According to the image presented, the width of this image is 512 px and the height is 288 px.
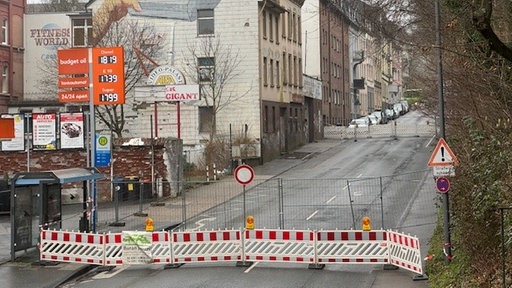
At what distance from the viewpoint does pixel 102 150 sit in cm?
2683

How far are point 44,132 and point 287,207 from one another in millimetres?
13097

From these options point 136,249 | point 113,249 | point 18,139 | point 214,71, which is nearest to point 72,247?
point 113,249

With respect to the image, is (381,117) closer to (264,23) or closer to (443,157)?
(264,23)

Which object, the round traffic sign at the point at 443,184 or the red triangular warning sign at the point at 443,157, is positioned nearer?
the round traffic sign at the point at 443,184

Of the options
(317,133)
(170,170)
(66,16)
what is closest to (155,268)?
(170,170)

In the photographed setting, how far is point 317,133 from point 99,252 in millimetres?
48098

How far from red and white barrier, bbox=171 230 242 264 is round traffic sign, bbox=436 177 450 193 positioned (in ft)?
16.6

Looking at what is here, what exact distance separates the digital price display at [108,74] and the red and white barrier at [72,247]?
711cm

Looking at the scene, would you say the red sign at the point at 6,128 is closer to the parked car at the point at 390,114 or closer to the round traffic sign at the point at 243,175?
the round traffic sign at the point at 243,175

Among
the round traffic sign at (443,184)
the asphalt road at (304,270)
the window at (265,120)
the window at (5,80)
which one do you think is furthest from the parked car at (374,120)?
the round traffic sign at (443,184)

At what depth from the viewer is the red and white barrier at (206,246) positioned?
19031mm

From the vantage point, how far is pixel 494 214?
505 inches

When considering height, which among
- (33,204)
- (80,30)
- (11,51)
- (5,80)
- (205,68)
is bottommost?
(33,204)

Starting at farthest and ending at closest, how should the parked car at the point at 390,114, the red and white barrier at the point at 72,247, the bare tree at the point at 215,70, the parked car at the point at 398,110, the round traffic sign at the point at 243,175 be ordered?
the parked car at the point at 398,110
the parked car at the point at 390,114
the bare tree at the point at 215,70
the round traffic sign at the point at 243,175
the red and white barrier at the point at 72,247
